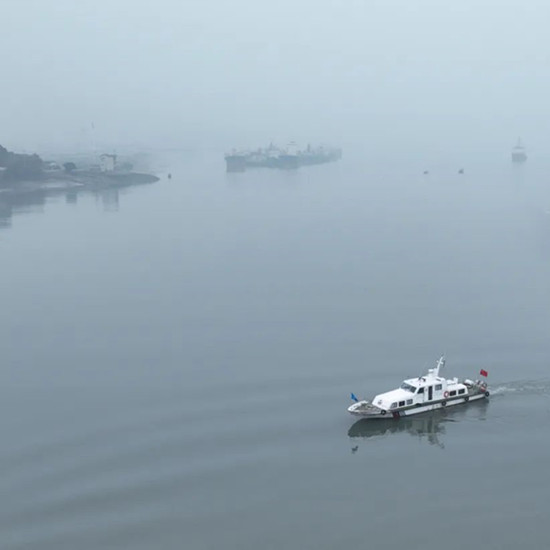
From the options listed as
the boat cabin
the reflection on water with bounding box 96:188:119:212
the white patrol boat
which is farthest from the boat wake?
the reflection on water with bounding box 96:188:119:212

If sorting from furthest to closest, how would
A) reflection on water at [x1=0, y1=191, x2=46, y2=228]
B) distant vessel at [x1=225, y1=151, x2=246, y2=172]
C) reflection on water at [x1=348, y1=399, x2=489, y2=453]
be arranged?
distant vessel at [x1=225, y1=151, x2=246, y2=172]
reflection on water at [x1=0, y1=191, x2=46, y2=228]
reflection on water at [x1=348, y1=399, x2=489, y2=453]

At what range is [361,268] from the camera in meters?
39.8

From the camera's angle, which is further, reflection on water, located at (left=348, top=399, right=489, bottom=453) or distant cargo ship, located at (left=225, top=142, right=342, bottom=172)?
distant cargo ship, located at (left=225, top=142, right=342, bottom=172)

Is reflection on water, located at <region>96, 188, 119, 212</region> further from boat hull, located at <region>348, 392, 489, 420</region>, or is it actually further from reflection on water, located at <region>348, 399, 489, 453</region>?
reflection on water, located at <region>348, 399, 489, 453</region>

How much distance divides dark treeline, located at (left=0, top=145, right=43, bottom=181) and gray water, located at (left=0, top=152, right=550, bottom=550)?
35.7m

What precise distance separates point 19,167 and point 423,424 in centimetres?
7252

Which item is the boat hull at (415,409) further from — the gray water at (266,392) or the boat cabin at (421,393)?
the gray water at (266,392)

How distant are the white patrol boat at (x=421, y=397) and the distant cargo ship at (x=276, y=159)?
3635 inches

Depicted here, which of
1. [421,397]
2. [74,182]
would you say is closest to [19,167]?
[74,182]

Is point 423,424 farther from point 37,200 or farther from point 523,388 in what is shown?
point 37,200

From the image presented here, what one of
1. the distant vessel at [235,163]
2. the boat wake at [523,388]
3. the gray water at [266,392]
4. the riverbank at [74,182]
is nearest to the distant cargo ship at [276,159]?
the distant vessel at [235,163]

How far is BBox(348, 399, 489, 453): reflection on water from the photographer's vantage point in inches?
800

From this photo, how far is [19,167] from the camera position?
277ft

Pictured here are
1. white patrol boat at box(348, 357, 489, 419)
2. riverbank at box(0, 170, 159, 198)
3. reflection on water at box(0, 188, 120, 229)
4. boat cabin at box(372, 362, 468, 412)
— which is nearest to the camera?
white patrol boat at box(348, 357, 489, 419)
